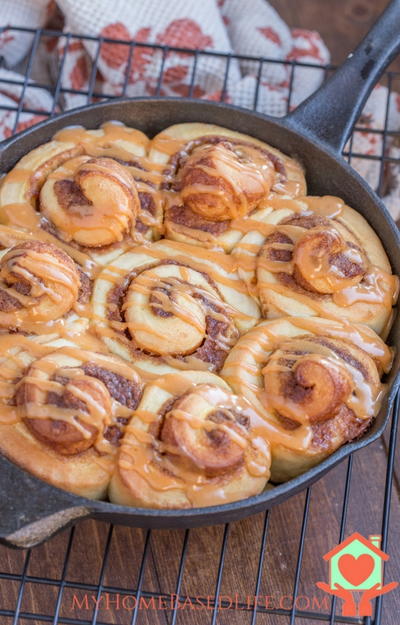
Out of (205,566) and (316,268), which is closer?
(316,268)

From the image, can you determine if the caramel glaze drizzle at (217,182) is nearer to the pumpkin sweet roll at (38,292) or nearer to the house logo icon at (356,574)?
the pumpkin sweet roll at (38,292)

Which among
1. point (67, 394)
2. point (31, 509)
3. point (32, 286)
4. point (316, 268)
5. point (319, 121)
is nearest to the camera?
point (31, 509)

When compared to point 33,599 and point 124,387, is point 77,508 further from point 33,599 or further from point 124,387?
point 33,599

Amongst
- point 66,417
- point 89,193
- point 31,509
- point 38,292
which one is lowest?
point 31,509

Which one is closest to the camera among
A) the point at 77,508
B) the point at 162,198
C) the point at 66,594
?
the point at 77,508

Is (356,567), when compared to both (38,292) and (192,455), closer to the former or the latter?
(192,455)

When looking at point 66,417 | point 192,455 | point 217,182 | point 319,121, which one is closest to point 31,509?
point 66,417

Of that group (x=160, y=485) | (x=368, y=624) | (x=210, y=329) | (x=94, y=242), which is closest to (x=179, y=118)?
(x=94, y=242)

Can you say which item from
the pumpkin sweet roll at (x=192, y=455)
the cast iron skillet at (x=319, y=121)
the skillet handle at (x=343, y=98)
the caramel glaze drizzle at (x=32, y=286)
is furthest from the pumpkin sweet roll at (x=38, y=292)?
the skillet handle at (x=343, y=98)
